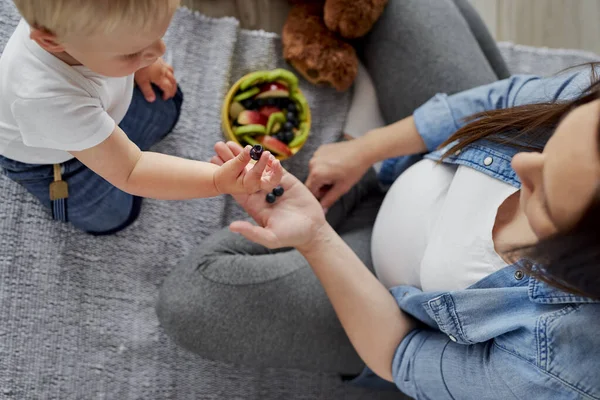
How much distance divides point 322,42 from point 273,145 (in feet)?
0.84

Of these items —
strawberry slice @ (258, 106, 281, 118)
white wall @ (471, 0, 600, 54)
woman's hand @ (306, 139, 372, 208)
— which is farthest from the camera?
white wall @ (471, 0, 600, 54)

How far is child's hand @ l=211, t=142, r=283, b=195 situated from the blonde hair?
0.61ft

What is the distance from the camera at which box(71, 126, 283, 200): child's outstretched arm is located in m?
0.68

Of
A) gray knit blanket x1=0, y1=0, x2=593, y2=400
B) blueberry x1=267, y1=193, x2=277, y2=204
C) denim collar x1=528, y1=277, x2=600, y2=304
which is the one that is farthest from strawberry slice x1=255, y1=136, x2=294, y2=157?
denim collar x1=528, y1=277, x2=600, y2=304

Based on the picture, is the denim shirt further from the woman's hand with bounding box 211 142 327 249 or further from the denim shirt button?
the woman's hand with bounding box 211 142 327 249

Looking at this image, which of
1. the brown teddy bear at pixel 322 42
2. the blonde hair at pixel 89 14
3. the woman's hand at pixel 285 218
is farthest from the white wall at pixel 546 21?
the blonde hair at pixel 89 14

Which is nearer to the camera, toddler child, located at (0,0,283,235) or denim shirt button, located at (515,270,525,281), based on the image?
toddler child, located at (0,0,283,235)

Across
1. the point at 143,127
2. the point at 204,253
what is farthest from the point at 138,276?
the point at 143,127

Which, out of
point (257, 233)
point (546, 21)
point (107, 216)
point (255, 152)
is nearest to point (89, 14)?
point (255, 152)

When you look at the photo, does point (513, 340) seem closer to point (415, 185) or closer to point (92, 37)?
point (415, 185)

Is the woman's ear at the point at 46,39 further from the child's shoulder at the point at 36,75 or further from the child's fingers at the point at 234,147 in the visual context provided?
the child's fingers at the point at 234,147

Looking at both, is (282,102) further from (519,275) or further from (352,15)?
(519,275)

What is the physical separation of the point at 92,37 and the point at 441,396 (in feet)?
2.06

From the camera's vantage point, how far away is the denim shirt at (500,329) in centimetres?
59
